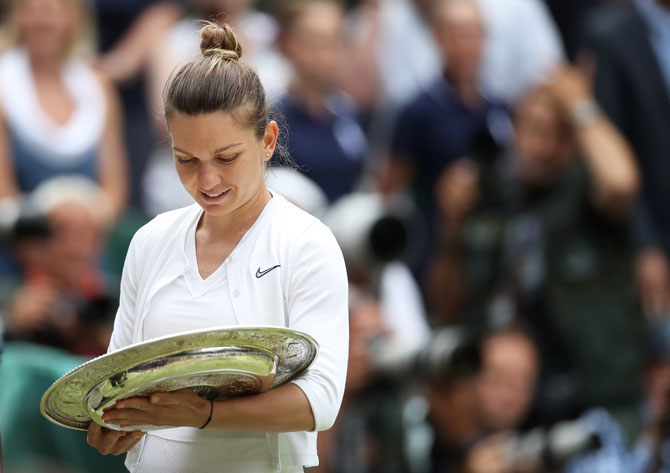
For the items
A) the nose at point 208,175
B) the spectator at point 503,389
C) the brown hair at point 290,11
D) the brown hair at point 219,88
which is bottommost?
the spectator at point 503,389

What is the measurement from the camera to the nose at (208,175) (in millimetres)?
1791

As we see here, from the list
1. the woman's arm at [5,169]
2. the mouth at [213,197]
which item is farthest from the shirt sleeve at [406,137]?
the mouth at [213,197]

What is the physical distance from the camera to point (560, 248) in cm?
473

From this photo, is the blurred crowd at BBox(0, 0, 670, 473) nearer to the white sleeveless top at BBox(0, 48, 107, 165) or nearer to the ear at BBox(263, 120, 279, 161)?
the white sleeveless top at BBox(0, 48, 107, 165)

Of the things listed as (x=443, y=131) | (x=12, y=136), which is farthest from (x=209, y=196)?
(x=443, y=131)

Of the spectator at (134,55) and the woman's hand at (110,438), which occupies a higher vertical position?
the spectator at (134,55)

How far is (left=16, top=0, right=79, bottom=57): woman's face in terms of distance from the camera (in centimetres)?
489

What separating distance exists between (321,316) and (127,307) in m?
0.34

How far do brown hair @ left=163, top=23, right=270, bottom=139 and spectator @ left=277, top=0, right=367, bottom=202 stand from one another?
2.67 metres

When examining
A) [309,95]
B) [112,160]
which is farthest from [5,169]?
[309,95]

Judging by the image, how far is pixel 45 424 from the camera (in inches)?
132

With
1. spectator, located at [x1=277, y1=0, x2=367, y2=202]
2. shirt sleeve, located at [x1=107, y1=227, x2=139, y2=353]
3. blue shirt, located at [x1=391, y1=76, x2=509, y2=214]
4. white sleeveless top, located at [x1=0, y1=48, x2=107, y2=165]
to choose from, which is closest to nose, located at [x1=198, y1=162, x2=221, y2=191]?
shirt sleeve, located at [x1=107, y1=227, x2=139, y2=353]

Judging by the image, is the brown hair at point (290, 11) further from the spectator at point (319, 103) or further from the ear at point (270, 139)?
the ear at point (270, 139)

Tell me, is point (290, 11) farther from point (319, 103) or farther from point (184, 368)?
point (184, 368)
